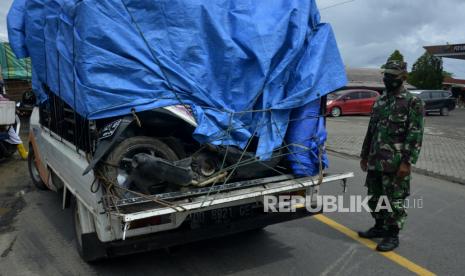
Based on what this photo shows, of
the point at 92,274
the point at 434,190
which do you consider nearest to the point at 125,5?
the point at 92,274

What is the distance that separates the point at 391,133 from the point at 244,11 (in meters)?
1.93

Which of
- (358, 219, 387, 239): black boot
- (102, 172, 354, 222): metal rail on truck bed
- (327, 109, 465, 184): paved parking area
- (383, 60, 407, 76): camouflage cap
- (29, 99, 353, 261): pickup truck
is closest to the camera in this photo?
(102, 172, 354, 222): metal rail on truck bed

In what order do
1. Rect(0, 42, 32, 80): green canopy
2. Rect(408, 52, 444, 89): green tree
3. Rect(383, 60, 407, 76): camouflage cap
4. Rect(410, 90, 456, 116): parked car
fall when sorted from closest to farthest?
Rect(383, 60, 407, 76): camouflage cap
Rect(0, 42, 32, 80): green canopy
Rect(410, 90, 456, 116): parked car
Rect(408, 52, 444, 89): green tree

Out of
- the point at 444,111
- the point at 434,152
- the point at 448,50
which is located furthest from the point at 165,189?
the point at 448,50

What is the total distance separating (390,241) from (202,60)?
2644 mm

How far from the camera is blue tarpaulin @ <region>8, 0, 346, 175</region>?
352cm

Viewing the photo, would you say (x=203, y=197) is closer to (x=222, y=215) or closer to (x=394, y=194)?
(x=222, y=215)

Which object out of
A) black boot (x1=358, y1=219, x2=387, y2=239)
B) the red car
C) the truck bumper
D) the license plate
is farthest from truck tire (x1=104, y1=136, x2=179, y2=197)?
the red car

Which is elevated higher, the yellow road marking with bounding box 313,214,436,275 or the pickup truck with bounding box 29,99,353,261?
the pickup truck with bounding box 29,99,353,261

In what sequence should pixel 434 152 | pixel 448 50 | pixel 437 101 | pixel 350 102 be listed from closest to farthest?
pixel 434 152
pixel 350 102
pixel 437 101
pixel 448 50

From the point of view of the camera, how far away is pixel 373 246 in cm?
471

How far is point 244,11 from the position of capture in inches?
163

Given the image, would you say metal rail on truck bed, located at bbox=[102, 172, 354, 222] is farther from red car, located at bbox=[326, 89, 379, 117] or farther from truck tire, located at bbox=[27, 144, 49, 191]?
red car, located at bbox=[326, 89, 379, 117]

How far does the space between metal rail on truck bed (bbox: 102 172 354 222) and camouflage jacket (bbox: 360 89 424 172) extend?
784 millimetres
